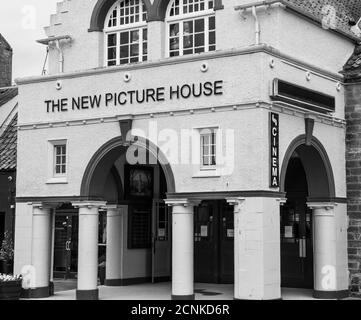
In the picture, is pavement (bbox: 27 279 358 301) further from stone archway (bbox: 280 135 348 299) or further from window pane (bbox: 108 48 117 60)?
window pane (bbox: 108 48 117 60)

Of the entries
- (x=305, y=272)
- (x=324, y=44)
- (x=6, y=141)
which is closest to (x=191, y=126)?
(x=324, y=44)

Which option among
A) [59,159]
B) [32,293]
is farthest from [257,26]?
[32,293]

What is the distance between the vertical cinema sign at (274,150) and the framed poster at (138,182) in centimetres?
624

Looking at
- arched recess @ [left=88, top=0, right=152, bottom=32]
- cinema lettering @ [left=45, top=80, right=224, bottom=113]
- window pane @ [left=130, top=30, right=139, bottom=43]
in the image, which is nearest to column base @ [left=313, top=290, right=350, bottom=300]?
cinema lettering @ [left=45, top=80, right=224, bottom=113]

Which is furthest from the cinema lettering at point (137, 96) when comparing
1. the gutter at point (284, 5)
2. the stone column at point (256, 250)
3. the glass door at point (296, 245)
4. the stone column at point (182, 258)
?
the glass door at point (296, 245)

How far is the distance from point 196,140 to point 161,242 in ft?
20.8

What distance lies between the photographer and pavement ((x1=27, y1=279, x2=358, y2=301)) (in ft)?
63.1

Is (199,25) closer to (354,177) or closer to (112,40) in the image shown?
(112,40)

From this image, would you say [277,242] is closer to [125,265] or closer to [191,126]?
[191,126]

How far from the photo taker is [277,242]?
56.4 feet

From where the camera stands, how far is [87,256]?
18.9 meters

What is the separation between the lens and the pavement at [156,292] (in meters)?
19.2

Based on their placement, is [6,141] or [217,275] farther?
[6,141]

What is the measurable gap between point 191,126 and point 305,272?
583 centimetres
